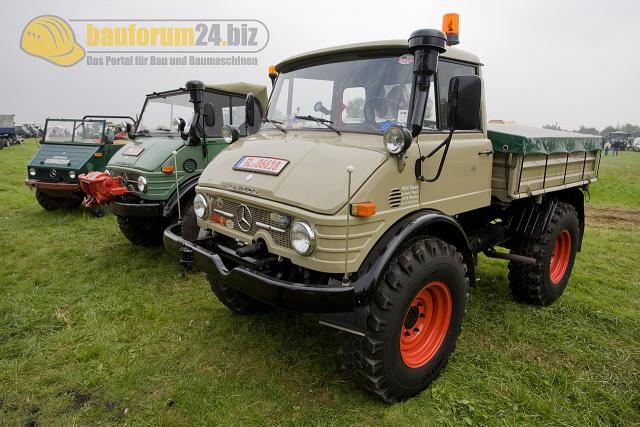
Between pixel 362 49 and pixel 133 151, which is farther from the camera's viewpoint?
pixel 133 151

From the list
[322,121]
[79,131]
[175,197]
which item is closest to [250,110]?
[322,121]

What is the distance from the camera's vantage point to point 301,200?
8.04 feet

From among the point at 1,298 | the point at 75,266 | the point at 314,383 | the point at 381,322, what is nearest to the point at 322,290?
the point at 381,322

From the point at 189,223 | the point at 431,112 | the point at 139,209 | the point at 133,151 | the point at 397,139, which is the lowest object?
the point at 189,223

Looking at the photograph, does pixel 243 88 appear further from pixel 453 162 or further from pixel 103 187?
pixel 453 162

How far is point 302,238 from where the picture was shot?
2412 millimetres

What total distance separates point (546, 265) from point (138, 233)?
17.6ft

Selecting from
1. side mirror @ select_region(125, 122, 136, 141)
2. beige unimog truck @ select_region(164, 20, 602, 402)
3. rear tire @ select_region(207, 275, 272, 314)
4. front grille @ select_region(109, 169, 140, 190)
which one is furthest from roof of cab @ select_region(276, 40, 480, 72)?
side mirror @ select_region(125, 122, 136, 141)

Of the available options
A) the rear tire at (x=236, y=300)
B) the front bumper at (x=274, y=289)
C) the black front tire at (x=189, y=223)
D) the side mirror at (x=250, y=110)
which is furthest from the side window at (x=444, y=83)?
the black front tire at (x=189, y=223)

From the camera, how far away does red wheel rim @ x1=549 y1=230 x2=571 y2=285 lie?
465 cm

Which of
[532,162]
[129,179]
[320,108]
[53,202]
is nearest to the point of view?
[320,108]

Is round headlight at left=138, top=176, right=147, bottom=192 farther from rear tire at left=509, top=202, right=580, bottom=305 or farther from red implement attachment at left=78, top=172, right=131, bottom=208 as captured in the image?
rear tire at left=509, top=202, right=580, bottom=305

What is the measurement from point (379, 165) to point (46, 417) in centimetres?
270

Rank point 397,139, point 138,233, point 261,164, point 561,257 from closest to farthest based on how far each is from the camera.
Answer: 1. point 397,139
2. point 261,164
3. point 561,257
4. point 138,233
